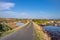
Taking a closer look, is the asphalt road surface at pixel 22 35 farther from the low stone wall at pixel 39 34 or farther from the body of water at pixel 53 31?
the body of water at pixel 53 31

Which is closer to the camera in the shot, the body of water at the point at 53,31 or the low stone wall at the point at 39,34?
the low stone wall at the point at 39,34

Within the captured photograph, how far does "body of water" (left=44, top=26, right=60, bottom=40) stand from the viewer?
7980 millimetres

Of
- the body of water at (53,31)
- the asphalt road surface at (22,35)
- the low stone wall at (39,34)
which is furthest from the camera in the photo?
the body of water at (53,31)

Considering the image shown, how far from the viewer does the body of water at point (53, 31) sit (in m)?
7.98

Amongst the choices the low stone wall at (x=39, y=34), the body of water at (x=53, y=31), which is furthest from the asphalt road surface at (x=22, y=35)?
the body of water at (x=53, y=31)

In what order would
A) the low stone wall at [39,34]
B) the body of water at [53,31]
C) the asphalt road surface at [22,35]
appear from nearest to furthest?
the asphalt road surface at [22,35] < the low stone wall at [39,34] < the body of water at [53,31]

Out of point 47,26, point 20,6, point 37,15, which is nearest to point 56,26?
point 47,26

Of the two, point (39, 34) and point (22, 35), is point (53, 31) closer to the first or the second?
point (39, 34)

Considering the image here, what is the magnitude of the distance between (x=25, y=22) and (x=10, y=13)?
708 mm

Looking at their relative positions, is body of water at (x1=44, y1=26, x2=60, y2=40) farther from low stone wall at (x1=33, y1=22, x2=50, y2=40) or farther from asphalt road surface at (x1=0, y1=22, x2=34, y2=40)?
asphalt road surface at (x1=0, y1=22, x2=34, y2=40)

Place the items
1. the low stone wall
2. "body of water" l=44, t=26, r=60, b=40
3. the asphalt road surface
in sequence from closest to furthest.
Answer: the asphalt road surface
the low stone wall
"body of water" l=44, t=26, r=60, b=40

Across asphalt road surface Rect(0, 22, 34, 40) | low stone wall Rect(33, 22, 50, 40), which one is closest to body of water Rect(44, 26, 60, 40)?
low stone wall Rect(33, 22, 50, 40)

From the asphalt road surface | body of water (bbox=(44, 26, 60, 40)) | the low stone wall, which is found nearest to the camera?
the asphalt road surface

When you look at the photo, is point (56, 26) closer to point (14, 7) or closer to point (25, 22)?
point (25, 22)
